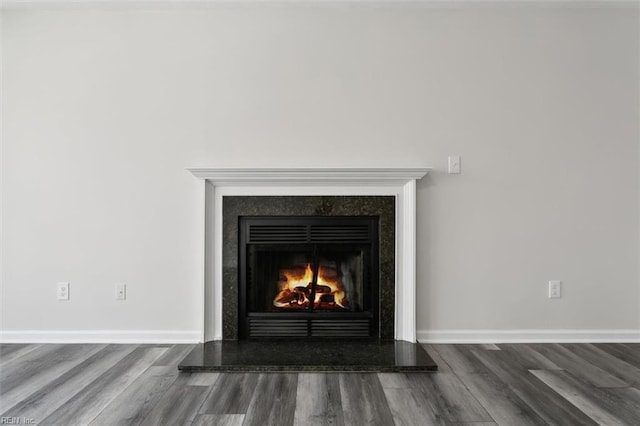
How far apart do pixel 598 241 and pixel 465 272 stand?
2.96 feet

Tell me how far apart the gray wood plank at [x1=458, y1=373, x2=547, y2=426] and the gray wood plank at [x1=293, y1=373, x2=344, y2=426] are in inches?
25.1

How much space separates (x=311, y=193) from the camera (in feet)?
8.77

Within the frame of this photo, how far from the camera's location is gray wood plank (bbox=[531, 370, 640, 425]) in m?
1.68

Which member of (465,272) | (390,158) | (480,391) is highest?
(390,158)

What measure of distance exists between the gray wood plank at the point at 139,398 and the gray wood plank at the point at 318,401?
64cm

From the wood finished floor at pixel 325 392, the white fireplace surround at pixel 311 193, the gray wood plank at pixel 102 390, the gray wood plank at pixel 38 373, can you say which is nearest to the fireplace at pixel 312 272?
the white fireplace surround at pixel 311 193

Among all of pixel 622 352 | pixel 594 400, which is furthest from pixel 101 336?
pixel 622 352

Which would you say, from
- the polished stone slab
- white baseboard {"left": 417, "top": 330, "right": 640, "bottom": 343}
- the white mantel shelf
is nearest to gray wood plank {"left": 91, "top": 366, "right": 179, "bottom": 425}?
the polished stone slab

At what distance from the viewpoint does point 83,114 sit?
2.70 m

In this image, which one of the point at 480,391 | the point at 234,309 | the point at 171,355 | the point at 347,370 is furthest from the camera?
the point at 234,309

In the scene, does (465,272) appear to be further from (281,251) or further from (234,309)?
(234,309)

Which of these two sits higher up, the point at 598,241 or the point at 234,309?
the point at 598,241

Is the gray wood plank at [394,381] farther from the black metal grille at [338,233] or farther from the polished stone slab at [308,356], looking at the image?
the black metal grille at [338,233]

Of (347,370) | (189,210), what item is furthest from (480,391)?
(189,210)
